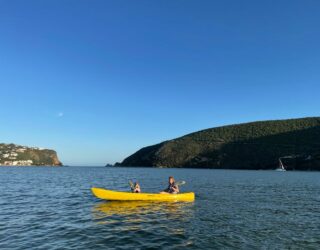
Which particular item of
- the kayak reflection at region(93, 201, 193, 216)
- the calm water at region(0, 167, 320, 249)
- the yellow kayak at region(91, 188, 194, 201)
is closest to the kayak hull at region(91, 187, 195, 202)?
the yellow kayak at region(91, 188, 194, 201)

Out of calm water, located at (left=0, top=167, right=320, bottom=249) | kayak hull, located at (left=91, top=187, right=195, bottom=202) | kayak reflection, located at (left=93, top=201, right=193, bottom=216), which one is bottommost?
calm water, located at (left=0, top=167, right=320, bottom=249)

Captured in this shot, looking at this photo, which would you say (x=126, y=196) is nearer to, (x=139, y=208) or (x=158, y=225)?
(x=139, y=208)

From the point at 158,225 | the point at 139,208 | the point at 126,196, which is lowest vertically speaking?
the point at 158,225

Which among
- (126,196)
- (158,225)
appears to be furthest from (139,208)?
(158,225)

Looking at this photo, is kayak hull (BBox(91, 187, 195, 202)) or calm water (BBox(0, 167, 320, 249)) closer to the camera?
calm water (BBox(0, 167, 320, 249))

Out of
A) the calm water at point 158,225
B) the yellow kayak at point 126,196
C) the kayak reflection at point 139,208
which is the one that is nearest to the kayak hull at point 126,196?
the yellow kayak at point 126,196

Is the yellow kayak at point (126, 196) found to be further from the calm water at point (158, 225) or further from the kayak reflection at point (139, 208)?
the calm water at point (158, 225)

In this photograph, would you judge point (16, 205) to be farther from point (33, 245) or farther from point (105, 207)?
point (33, 245)

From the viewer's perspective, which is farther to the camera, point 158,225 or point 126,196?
point 126,196

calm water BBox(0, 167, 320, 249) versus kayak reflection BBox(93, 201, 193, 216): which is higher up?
kayak reflection BBox(93, 201, 193, 216)

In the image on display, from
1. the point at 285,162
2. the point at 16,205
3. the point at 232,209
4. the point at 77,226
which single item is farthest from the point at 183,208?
the point at 285,162

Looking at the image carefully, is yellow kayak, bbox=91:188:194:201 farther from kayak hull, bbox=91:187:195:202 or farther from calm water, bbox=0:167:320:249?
calm water, bbox=0:167:320:249

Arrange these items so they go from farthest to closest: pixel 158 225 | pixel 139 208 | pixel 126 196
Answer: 1. pixel 126 196
2. pixel 139 208
3. pixel 158 225

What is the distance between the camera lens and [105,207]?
100 feet
